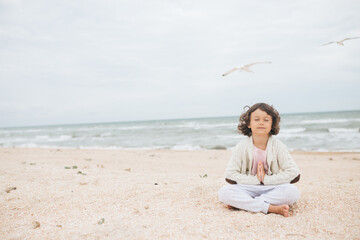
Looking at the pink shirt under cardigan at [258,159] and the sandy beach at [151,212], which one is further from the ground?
the pink shirt under cardigan at [258,159]

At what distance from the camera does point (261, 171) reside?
336 centimetres

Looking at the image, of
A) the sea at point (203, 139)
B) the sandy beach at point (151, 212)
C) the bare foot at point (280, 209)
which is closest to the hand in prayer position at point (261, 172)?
the bare foot at point (280, 209)

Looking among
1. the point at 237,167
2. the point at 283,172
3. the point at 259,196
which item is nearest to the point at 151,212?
the point at 237,167

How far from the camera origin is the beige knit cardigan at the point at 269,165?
330cm

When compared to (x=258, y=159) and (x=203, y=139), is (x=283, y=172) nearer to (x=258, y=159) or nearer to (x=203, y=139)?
(x=258, y=159)

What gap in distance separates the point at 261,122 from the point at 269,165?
58 cm

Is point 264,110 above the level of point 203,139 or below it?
above

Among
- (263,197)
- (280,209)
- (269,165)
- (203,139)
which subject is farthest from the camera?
(203,139)

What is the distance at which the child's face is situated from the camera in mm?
3436

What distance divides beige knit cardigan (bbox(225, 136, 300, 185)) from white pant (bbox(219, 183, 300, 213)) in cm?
8

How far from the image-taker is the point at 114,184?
4.77 m

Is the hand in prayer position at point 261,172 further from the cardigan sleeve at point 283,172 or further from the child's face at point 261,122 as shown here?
the child's face at point 261,122

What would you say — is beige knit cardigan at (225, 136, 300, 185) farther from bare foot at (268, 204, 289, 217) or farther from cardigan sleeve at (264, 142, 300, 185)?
bare foot at (268, 204, 289, 217)

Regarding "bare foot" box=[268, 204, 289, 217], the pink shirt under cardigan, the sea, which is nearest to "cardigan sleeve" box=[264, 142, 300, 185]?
the pink shirt under cardigan
